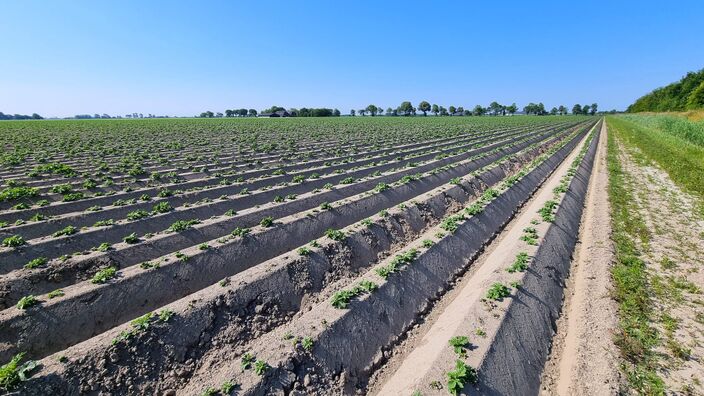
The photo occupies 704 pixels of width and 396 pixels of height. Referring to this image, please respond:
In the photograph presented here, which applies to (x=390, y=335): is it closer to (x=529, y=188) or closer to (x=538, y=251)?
(x=538, y=251)

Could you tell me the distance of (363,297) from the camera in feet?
22.1

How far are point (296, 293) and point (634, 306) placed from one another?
692 cm

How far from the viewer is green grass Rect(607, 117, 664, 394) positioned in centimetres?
525

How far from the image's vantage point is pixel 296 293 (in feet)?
24.5

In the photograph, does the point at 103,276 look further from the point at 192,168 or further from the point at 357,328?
the point at 192,168

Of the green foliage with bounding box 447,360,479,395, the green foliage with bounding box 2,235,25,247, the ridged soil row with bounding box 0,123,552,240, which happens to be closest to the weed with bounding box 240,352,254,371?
the green foliage with bounding box 447,360,479,395

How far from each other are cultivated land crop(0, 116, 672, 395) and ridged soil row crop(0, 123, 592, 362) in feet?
0.10

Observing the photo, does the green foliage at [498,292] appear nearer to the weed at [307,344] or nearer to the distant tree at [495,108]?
the weed at [307,344]

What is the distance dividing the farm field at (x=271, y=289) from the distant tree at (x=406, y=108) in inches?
6463

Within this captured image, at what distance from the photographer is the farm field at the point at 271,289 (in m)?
5.19

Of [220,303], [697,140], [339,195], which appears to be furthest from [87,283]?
[697,140]

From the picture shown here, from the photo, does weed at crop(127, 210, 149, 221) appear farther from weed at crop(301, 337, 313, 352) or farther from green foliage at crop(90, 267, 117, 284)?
weed at crop(301, 337, 313, 352)

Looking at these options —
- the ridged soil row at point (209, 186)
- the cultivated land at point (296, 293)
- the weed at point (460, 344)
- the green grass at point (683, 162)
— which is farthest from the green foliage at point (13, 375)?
the green grass at point (683, 162)

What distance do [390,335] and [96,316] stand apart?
216 inches
